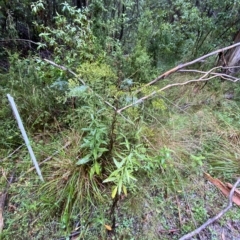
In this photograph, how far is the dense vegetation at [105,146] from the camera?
126 cm

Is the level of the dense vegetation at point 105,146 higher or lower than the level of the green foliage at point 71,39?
lower

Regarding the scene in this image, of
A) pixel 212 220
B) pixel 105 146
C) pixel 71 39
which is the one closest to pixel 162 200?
pixel 212 220

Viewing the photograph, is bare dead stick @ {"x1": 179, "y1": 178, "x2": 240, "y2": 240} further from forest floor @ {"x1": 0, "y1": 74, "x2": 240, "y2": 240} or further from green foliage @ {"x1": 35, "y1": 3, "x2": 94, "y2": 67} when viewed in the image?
green foliage @ {"x1": 35, "y1": 3, "x2": 94, "y2": 67}

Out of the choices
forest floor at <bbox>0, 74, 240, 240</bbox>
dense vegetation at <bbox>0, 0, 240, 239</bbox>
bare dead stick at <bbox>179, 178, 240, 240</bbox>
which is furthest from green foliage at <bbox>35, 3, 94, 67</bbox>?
bare dead stick at <bbox>179, 178, 240, 240</bbox>

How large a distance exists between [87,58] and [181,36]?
1.64 m

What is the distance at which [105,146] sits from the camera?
4.61ft

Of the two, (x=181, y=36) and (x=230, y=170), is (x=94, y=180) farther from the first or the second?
(x=181, y=36)

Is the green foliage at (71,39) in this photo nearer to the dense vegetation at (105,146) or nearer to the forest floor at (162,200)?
the dense vegetation at (105,146)

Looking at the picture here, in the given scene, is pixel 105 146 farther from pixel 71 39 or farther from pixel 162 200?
pixel 71 39

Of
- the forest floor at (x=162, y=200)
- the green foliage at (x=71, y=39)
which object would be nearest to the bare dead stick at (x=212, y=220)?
the forest floor at (x=162, y=200)

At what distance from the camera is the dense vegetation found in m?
1.26

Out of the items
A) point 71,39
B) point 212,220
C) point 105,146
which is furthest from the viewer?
point 71,39

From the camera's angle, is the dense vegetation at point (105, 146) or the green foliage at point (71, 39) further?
the green foliage at point (71, 39)

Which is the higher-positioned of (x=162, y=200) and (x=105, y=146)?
(x=105, y=146)
